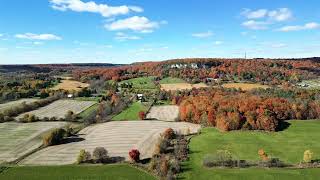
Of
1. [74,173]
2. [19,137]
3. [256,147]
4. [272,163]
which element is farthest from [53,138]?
[272,163]

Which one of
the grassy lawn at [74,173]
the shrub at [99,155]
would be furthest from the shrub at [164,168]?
the shrub at [99,155]

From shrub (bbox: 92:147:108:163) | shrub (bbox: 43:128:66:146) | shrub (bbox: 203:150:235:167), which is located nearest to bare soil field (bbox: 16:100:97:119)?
shrub (bbox: 43:128:66:146)

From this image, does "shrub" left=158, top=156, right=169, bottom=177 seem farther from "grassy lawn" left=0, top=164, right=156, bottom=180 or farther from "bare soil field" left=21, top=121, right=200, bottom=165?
"bare soil field" left=21, top=121, right=200, bottom=165

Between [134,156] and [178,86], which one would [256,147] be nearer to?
[134,156]

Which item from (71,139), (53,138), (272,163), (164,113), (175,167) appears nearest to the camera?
(175,167)

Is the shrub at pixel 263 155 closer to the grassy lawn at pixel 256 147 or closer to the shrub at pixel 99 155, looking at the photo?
the grassy lawn at pixel 256 147

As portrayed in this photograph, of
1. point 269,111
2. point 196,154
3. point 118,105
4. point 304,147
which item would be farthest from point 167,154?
point 118,105
